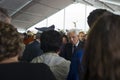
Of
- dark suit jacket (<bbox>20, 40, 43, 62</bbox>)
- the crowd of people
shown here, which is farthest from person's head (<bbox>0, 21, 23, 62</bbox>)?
dark suit jacket (<bbox>20, 40, 43, 62</bbox>)

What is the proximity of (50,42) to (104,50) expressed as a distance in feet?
8.01

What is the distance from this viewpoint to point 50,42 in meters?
3.85

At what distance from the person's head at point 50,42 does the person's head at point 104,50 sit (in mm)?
2336

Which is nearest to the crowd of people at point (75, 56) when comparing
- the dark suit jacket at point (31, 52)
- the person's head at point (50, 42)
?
the person's head at point (50, 42)

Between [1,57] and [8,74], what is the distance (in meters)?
0.15

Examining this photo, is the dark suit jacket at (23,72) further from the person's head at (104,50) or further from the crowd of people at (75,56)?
the person's head at (104,50)

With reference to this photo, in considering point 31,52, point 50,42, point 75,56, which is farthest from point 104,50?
point 31,52

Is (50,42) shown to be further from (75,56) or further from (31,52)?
(31,52)

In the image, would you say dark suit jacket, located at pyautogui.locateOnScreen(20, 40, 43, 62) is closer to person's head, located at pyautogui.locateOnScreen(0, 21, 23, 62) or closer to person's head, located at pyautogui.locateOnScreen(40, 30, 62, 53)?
person's head, located at pyautogui.locateOnScreen(40, 30, 62, 53)

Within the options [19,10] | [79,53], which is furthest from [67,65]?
[19,10]

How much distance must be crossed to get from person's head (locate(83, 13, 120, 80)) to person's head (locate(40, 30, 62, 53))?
234 cm

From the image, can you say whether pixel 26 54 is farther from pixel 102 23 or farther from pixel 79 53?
pixel 102 23

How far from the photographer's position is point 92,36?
57.9 inches

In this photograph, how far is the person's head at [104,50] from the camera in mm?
1414
